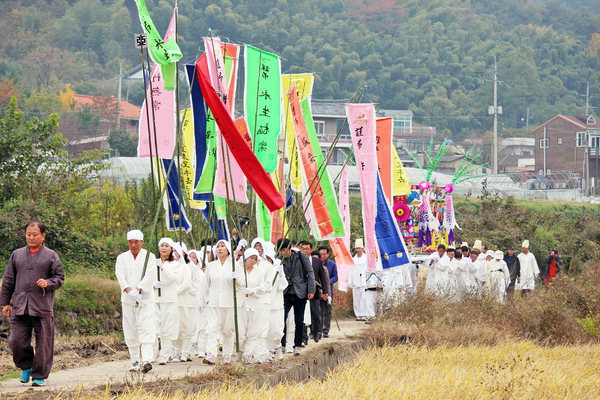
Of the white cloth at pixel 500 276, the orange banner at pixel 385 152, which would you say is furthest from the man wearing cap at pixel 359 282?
the white cloth at pixel 500 276

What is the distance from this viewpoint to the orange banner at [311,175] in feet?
60.5

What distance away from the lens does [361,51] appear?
93062 mm

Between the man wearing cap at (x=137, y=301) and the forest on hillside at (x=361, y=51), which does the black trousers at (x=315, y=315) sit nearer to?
the man wearing cap at (x=137, y=301)

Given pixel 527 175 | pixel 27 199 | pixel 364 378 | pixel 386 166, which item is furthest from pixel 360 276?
pixel 527 175

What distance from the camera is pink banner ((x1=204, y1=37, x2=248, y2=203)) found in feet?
50.1

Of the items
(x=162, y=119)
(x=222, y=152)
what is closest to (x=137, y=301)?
(x=222, y=152)

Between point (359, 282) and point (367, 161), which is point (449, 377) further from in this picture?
point (359, 282)

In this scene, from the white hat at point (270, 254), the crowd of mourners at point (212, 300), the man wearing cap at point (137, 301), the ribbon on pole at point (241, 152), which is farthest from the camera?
the white hat at point (270, 254)

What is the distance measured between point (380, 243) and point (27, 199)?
6.96 m

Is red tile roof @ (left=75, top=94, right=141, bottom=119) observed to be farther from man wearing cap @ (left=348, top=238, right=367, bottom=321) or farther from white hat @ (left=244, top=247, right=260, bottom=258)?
white hat @ (left=244, top=247, right=260, bottom=258)

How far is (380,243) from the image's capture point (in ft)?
62.5

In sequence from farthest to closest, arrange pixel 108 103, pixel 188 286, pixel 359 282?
pixel 108 103 → pixel 359 282 → pixel 188 286

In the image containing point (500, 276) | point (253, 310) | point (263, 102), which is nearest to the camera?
point (253, 310)

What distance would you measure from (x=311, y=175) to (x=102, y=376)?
692 centimetres
